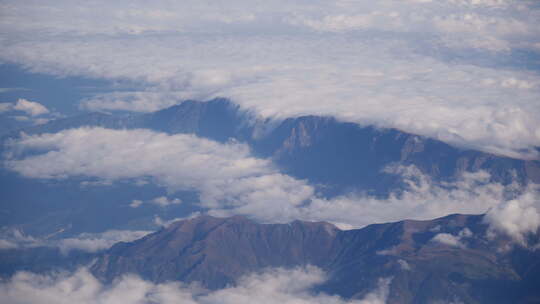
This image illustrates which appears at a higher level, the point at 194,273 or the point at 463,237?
the point at 463,237

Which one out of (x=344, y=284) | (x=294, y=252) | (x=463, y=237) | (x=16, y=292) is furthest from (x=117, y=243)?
(x=463, y=237)

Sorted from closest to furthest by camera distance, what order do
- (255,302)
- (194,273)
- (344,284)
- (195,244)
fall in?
(255,302) → (344,284) → (194,273) → (195,244)

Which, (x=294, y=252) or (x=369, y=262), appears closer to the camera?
(x=369, y=262)

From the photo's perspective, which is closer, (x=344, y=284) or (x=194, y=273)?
(x=344, y=284)

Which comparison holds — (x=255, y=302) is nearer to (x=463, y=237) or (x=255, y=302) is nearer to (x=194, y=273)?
(x=194, y=273)

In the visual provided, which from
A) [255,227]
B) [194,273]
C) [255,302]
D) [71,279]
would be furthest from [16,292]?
[255,227]

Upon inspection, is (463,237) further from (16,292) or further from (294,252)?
(16,292)

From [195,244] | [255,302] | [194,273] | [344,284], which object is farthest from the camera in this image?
[195,244]
